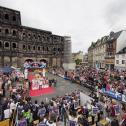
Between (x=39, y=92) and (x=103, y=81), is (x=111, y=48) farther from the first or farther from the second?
(x=39, y=92)

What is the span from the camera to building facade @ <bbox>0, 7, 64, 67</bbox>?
45.1 metres

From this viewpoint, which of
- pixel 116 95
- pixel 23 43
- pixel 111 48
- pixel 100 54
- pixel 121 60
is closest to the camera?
pixel 116 95

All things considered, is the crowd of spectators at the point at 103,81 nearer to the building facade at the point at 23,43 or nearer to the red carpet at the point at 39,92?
the red carpet at the point at 39,92

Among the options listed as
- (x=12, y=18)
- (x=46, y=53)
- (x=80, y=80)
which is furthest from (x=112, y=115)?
(x=46, y=53)

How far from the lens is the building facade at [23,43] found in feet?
148

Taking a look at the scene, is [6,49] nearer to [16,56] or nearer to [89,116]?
[16,56]

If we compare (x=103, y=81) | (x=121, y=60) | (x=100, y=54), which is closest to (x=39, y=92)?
(x=103, y=81)

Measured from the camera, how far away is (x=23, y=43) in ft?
163

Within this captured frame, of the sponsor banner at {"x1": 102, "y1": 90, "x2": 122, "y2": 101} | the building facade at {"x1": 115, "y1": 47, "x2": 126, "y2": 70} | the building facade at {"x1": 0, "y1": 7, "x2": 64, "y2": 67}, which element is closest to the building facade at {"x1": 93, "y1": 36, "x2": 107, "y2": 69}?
the building facade at {"x1": 115, "y1": 47, "x2": 126, "y2": 70}

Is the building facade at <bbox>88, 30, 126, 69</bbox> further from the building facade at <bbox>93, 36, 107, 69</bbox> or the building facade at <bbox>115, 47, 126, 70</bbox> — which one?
the building facade at <bbox>115, 47, 126, 70</bbox>

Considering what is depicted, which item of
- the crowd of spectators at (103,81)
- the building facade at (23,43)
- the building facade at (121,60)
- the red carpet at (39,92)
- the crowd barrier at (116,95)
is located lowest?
the crowd barrier at (116,95)

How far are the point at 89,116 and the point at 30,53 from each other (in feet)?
130

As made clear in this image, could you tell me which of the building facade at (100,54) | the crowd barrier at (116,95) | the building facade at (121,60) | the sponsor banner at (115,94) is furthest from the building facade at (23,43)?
the sponsor banner at (115,94)

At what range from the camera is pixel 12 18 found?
46750 millimetres
